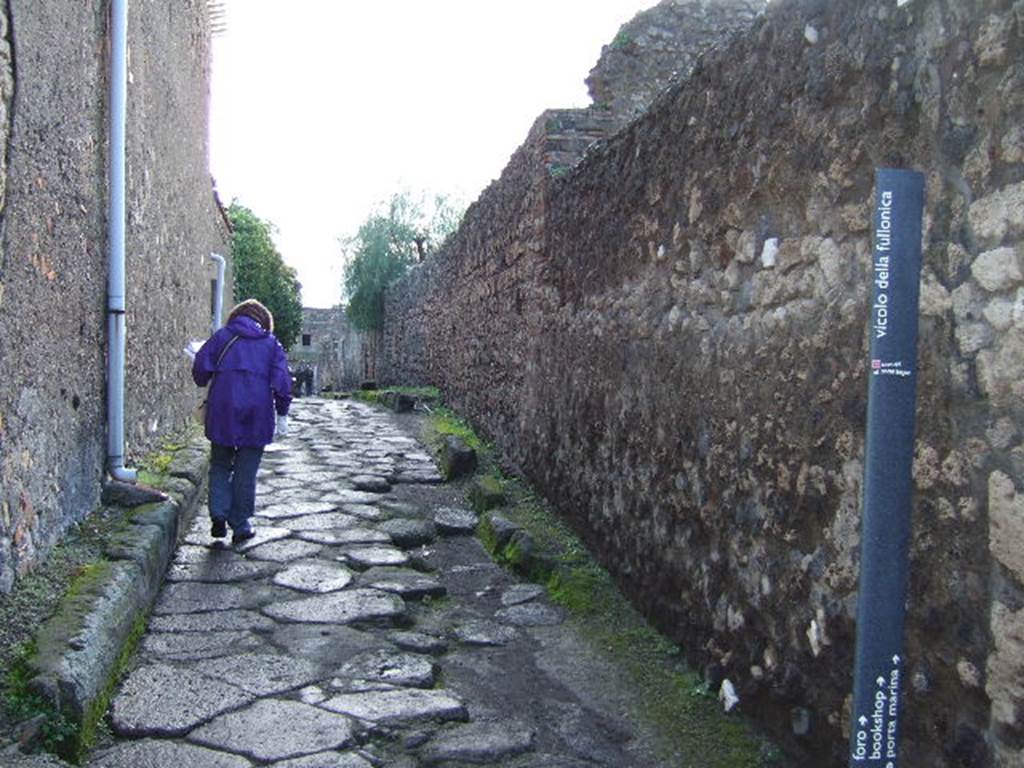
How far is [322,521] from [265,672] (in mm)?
2672

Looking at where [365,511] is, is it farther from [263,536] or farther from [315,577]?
[315,577]

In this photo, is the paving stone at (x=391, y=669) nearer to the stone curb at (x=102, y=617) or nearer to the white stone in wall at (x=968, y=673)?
the stone curb at (x=102, y=617)

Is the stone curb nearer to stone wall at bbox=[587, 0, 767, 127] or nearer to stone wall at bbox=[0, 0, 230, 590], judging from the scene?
stone wall at bbox=[0, 0, 230, 590]

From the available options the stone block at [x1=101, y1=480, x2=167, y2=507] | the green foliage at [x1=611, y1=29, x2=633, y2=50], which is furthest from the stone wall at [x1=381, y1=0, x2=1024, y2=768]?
the green foliage at [x1=611, y1=29, x2=633, y2=50]

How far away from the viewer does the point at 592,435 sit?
5.58 m

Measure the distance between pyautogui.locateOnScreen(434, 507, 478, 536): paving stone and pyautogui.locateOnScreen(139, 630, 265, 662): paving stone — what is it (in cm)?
225

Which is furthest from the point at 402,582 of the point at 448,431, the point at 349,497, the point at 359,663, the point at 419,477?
the point at 448,431

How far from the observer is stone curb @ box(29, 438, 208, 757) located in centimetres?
293

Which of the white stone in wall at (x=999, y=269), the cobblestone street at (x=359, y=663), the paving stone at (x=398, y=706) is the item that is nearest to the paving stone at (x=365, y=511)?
the cobblestone street at (x=359, y=663)

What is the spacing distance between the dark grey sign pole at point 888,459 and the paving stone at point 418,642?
2.62 m

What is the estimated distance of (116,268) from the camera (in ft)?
17.5

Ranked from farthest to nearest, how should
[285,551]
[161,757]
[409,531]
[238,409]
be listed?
[409,531] < [238,409] < [285,551] < [161,757]

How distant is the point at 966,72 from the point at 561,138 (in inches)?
203

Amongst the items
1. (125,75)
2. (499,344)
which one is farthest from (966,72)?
(499,344)
